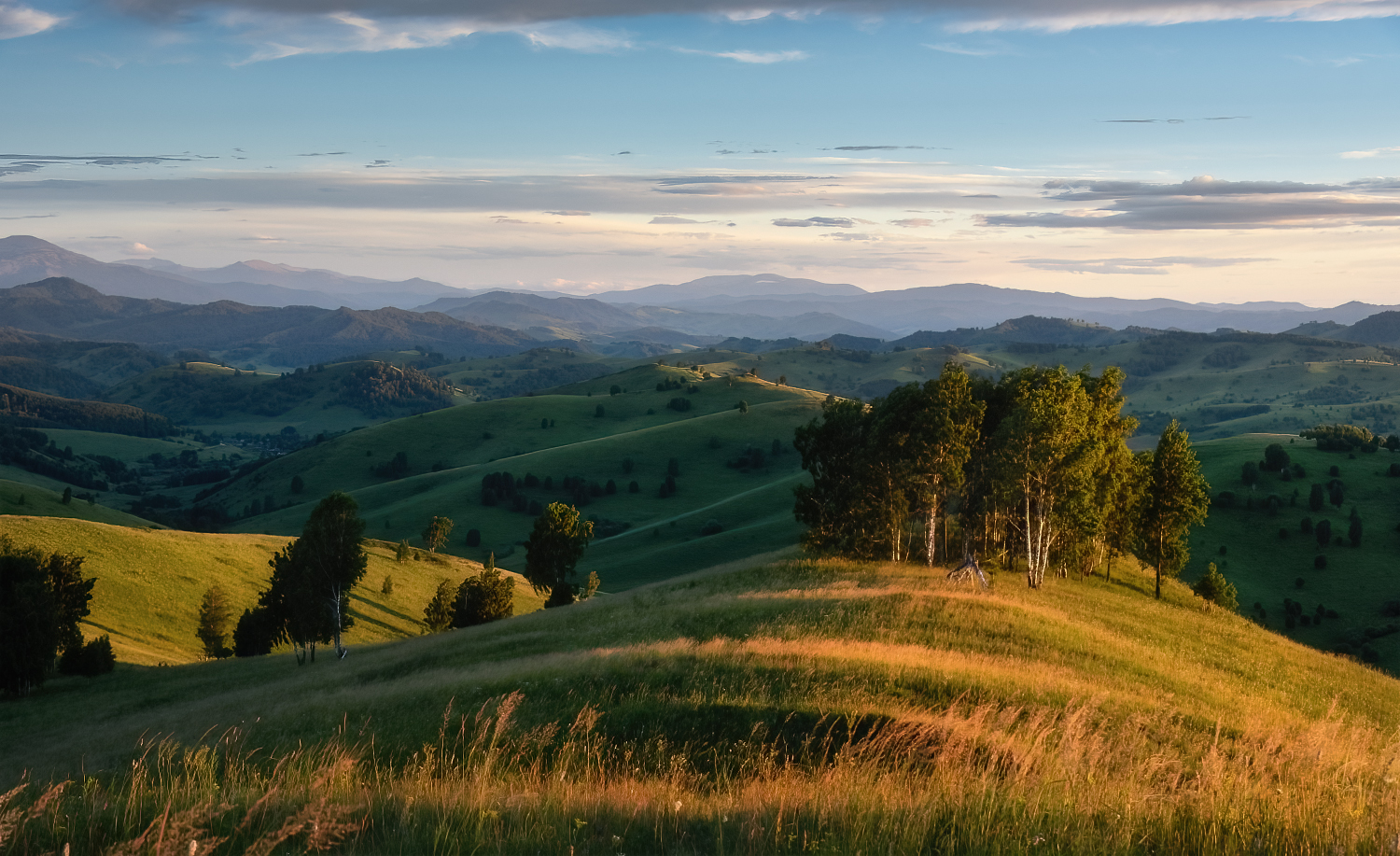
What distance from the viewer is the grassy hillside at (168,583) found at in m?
74.1

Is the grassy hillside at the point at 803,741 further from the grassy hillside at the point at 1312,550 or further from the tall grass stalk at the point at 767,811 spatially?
the grassy hillside at the point at 1312,550

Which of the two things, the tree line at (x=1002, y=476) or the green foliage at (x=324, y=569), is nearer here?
the tree line at (x=1002, y=476)

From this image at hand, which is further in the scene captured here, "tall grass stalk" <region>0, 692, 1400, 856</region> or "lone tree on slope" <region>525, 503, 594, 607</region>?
"lone tree on slope" <region>525, 503, 594, 607</region>

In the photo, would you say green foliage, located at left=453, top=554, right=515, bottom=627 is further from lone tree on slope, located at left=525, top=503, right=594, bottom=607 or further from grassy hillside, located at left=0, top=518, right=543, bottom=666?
grassy hillside, located at left=0, top=518, right=543, bottom=666

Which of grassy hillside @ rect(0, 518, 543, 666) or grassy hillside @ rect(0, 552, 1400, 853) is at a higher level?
grassy hillside @ rect(0, 552, 1400, 853)

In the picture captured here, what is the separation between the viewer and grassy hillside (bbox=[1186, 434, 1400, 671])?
10088 cm

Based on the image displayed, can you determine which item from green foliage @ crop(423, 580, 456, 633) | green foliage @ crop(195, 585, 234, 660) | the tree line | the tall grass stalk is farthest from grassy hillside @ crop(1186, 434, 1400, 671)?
green foliage @ crop(195, 585, 234, 660)

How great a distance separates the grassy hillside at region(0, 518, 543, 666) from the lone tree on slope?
1865cm

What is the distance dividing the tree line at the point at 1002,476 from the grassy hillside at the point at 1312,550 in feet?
170

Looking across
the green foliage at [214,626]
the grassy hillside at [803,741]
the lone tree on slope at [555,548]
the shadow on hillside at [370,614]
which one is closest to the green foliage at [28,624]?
the grassy hillside at [803,741]

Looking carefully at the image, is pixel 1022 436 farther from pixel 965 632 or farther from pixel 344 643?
pixel 344 643

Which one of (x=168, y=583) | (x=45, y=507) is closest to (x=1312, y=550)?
(x=168, y=583)

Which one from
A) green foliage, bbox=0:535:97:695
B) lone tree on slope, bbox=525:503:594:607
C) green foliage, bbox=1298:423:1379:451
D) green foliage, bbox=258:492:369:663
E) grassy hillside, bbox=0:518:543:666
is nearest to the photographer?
green foliage, bbox=0:535:97:695

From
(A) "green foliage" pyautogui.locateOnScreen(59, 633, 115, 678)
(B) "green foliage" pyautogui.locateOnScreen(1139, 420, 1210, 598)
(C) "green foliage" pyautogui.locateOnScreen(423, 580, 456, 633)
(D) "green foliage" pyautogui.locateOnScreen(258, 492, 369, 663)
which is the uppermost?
(B) "green foliage" pyautogui.locateOnScreen(1139, 420, 1210, 598)
